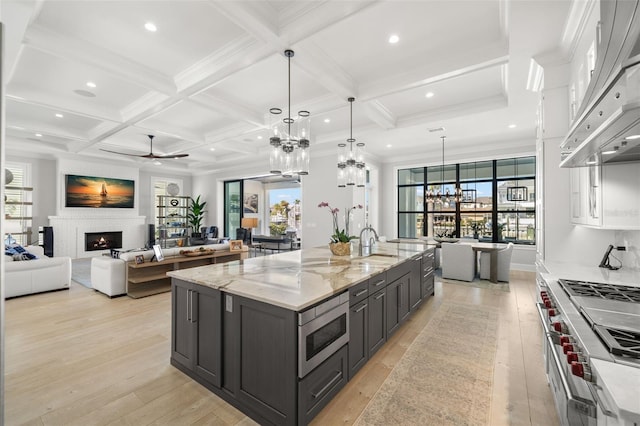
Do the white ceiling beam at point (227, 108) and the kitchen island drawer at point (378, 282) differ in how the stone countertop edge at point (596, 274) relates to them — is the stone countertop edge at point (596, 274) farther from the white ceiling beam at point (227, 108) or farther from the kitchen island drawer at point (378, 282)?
the white ceiling beam at point (227, 108)

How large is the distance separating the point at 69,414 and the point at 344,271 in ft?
7.21

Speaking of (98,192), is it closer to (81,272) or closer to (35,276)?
(81,272)

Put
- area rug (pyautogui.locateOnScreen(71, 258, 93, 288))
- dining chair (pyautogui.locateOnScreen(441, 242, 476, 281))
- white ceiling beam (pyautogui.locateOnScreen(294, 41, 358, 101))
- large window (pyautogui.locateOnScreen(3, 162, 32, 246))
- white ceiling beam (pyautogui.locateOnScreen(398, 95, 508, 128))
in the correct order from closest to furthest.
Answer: white ceiling beam (pyautogui.locateOnScreen(294, 41, 358, 101)), white ceiling beam (pyautogui.locateOnScreen(398, 95, 508, 128)), area rug (pyautogui.locateOnScreen(71, 258, 93, 288)), dining chair (pyautogui.locateOnScreen(441, 242, 476, 281)), large window (pyautogui.locateOnScreen(3, 162, 32, 246))

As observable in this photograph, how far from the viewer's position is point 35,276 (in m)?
4.63

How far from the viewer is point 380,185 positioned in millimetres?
8719

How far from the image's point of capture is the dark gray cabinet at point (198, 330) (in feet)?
6.91

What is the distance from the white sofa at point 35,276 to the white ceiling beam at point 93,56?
3375mm

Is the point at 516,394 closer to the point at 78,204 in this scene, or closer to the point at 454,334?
the point at 454,334

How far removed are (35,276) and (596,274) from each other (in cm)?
721

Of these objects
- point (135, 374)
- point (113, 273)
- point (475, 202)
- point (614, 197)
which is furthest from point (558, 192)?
point (113, 273)

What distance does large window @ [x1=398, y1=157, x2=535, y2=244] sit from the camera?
702cm

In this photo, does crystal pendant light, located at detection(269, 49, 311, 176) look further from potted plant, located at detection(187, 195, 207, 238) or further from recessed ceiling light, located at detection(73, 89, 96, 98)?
potted plant, located at detection(187, 195, 207, 238)

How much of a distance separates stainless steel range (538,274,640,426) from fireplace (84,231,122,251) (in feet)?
35.9

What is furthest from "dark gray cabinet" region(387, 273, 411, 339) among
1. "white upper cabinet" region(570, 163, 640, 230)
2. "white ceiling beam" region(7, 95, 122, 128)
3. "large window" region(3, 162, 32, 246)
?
"large window" region(3, 162, 32, 246)
